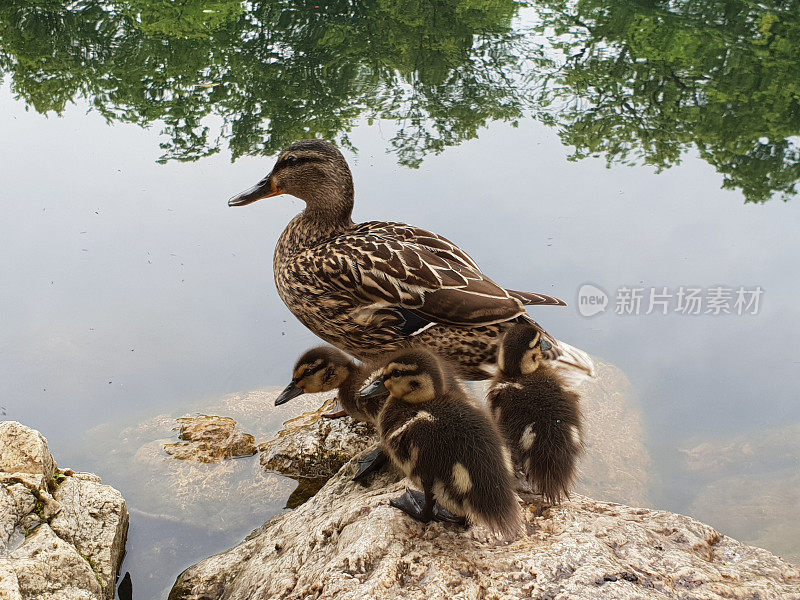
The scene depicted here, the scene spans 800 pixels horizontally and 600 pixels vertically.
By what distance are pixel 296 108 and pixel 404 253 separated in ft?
9.87

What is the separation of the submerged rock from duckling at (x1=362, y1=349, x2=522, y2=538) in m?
0.95

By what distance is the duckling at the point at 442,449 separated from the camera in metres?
1.99

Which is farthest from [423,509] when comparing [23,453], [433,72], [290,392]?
[433,72]

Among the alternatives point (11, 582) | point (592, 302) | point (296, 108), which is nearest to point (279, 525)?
point (11, 582)

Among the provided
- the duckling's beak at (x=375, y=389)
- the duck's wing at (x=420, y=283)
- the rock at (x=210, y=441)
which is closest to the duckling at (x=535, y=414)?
Result: the duck's wing at (x=420, y=283)

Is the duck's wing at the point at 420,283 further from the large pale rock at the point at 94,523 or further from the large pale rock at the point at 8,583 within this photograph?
the large pale rock at the point at 8,583

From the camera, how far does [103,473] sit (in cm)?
312

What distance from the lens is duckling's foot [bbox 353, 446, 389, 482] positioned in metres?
2.57

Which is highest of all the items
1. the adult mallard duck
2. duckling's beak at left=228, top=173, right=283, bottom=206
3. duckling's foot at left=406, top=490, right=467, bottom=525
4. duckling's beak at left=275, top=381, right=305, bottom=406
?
duckling's beak at left=228, top=173, right=283, bottom=206

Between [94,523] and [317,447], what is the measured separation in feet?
3.29

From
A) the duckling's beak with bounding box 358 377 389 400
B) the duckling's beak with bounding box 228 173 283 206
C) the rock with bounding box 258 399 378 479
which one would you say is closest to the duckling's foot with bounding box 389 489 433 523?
the duckling's beak with bounding box 358 377 389 400

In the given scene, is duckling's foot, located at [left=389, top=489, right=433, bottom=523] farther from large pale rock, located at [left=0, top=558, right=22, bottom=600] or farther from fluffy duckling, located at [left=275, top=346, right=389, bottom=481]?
large pale rock, located at [left=0, top=558, right=22, bottom=600]

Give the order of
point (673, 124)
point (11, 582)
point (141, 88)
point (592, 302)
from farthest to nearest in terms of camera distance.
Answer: point (141, 88) < point (673, 124) < point (592, 302) < point (11, 582)

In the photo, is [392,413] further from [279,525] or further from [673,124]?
[673,124]
